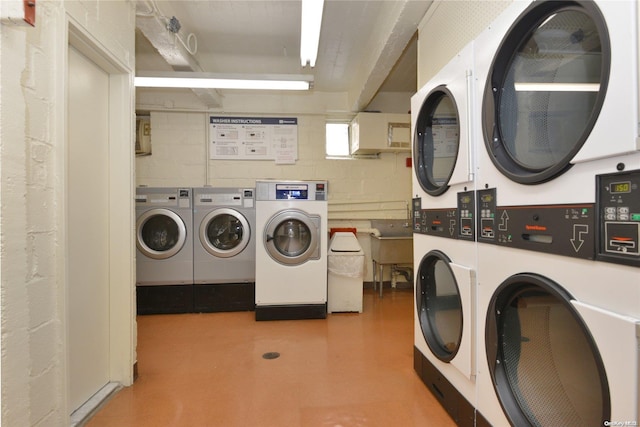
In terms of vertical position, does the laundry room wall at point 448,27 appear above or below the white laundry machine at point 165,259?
above

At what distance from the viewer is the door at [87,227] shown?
1.80 meters

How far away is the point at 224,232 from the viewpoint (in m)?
3.92

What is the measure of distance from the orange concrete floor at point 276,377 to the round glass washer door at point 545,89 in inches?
58.7

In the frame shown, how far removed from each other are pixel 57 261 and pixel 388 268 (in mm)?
4096

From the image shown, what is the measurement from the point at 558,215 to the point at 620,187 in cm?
20

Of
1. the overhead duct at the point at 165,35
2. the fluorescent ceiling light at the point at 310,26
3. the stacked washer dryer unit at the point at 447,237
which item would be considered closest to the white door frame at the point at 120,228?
the overhead duct at the point at 165,35

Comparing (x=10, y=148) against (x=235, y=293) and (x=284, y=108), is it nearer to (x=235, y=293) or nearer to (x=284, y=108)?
(x=235, y=293)

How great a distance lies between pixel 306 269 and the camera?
11.3 ft

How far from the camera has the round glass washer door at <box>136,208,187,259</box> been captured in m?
3.66

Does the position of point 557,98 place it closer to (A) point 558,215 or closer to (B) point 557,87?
(B) point 557,87

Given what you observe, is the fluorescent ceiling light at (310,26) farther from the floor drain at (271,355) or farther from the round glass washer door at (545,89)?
the floor drain at (271,355)

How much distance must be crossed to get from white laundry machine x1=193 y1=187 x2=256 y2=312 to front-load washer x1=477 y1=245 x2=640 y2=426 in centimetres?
282

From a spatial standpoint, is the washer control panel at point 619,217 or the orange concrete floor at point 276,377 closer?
the washer control panel at point 619,217

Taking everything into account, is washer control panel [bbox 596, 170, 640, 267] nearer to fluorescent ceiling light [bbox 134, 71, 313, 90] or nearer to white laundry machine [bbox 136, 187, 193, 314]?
fluorescent ceiling light [bbox 134, 71, 313, 90]
